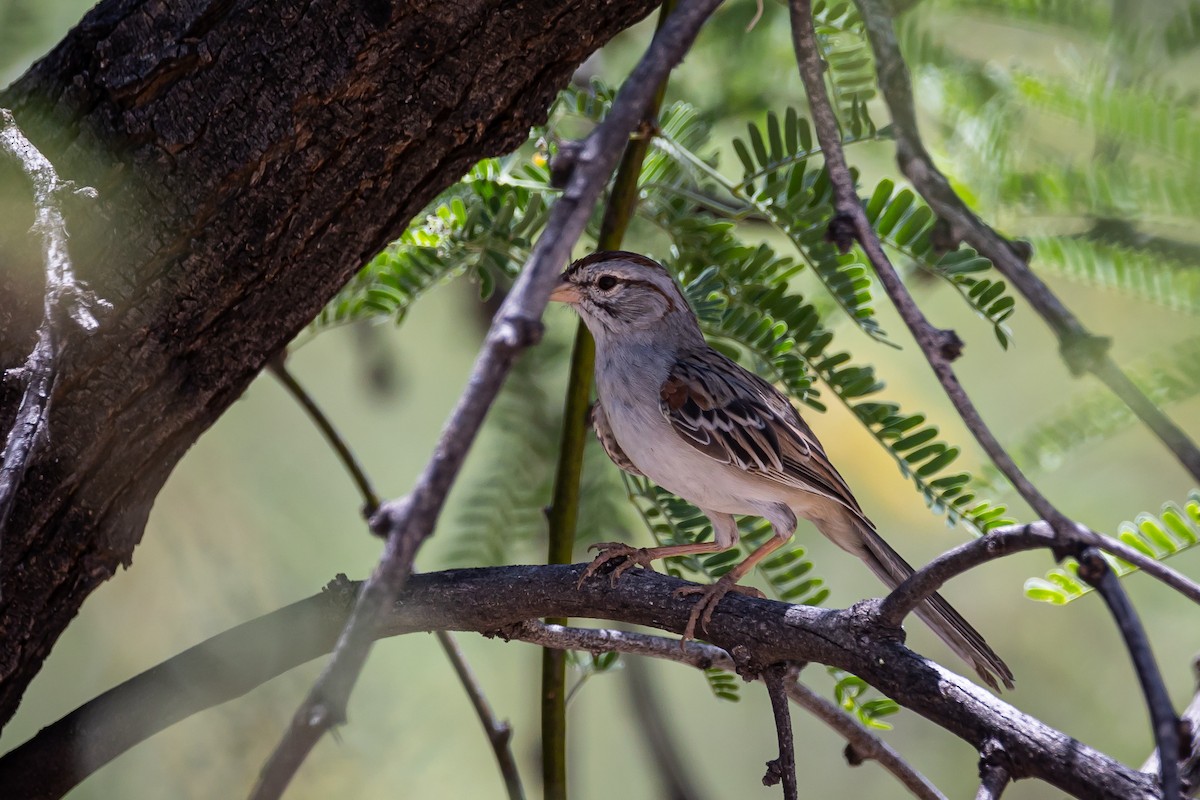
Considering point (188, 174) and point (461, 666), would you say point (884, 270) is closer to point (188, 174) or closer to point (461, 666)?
point (188, 174)

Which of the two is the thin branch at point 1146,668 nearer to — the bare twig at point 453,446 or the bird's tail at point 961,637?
the bare twig at point 453,446

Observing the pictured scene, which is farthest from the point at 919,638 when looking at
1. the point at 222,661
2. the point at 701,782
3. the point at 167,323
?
the point at 167,323

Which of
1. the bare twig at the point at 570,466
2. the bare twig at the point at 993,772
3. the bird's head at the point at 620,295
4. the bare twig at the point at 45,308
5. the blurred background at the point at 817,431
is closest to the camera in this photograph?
the bare twig at the point at 993,772

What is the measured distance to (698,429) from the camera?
3371 millimetres

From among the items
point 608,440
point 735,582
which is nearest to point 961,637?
point 735,582

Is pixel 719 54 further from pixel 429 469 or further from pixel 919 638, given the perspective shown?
pixel 429 469

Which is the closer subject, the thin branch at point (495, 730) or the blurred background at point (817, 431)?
the thin branch at point (495, 730)

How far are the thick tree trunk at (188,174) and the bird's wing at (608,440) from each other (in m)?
1.06

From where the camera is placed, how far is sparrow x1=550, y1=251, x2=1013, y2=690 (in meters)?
3.32

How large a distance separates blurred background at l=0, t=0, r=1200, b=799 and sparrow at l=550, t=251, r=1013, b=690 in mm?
801

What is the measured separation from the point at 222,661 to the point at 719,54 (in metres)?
3.39

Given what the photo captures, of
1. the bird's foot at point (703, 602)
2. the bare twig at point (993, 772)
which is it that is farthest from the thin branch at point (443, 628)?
the bare twig at point (993, 772)

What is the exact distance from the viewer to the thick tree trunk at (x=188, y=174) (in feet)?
8.15

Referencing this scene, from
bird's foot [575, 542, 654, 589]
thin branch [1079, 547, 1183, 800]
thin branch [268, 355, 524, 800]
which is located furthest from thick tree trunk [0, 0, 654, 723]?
thin branch [1079, 547, 1183, 800]
